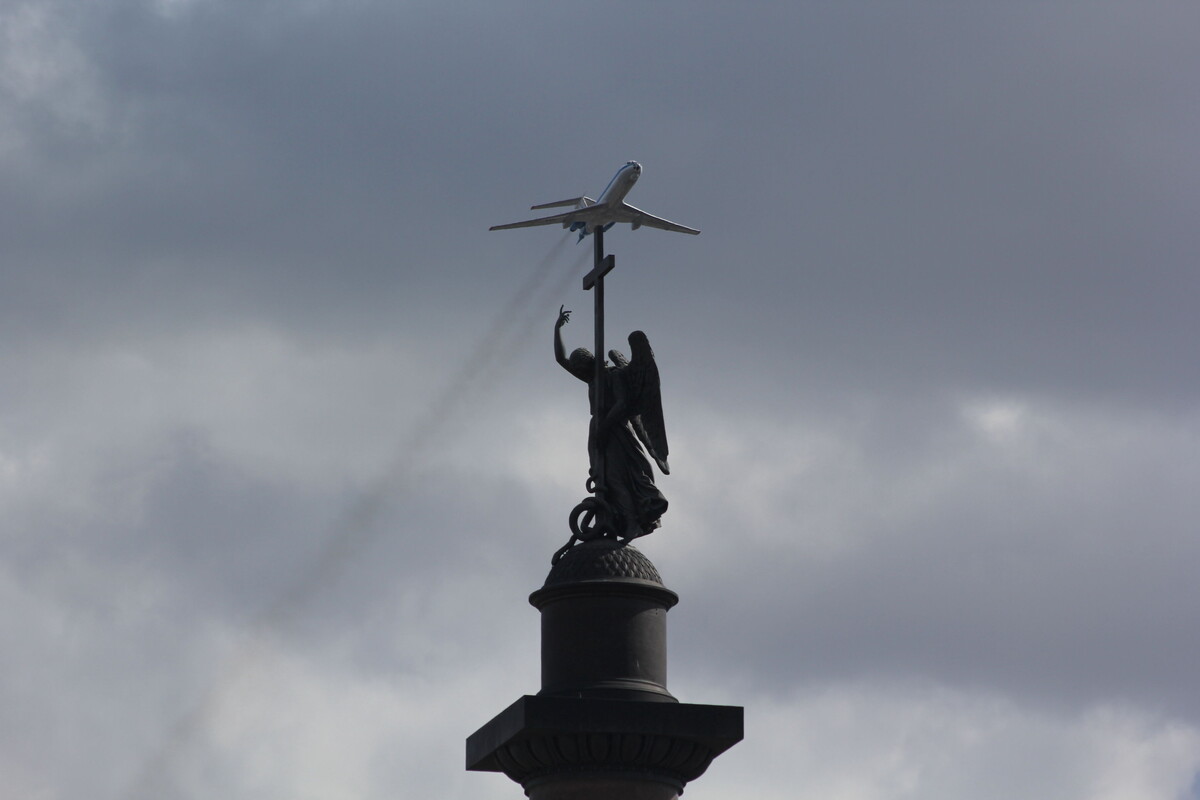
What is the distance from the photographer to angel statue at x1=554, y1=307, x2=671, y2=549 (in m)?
29.5

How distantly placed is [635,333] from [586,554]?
12.0 feet

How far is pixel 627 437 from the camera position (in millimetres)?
30078

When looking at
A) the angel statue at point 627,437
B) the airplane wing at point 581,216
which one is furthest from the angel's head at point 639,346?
the airplane wing at point 581,216

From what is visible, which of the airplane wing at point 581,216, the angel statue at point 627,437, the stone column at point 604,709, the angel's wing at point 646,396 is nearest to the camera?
the stone column at point 604,709

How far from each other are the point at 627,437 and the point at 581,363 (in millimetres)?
1419

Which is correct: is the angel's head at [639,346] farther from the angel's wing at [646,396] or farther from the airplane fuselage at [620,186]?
the airplane fuselage at [620,186]

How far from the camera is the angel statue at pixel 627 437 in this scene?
29.5 m

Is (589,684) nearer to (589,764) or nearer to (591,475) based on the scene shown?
(589,764)

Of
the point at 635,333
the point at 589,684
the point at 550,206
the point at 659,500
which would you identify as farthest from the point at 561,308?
the point at 550,206

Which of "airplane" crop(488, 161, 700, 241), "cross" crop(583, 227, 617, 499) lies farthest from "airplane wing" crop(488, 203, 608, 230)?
"cross" crop(583, 227, 617, 499)

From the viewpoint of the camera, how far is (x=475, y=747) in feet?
93.8

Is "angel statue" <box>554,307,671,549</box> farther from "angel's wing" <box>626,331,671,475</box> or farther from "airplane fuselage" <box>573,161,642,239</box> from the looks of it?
"airplane fuselage" <box>573,161,642,239</box>

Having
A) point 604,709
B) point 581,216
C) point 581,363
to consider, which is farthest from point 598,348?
point 581,216

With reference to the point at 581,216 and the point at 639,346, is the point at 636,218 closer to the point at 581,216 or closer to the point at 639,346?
the point at 581,216
